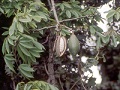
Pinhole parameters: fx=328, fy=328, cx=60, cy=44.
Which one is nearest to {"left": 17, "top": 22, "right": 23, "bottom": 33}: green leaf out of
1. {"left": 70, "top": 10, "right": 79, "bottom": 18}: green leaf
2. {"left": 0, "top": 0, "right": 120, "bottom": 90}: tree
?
{"left": 0, "top": 0, "right": 120, "bottom": 90}: tree

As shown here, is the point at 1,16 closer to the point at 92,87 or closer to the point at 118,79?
the point at 92,87

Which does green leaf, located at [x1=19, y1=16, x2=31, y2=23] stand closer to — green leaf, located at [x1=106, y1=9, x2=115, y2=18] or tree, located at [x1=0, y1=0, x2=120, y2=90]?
tree, located at [x1=0, y1=0, x2=120, y2=90]

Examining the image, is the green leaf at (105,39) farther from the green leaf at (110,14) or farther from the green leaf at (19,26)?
the green leaf at (19,26)

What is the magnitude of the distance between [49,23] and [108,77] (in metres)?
3.90

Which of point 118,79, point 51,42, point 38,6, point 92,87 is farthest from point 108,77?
point 38,6

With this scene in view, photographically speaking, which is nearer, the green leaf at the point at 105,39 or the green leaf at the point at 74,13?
the green leaf at the point at 105,39

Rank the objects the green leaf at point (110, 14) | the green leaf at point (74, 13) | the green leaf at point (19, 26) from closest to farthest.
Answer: the green leaf at point (19, 26) → the green leaf at point (110, 14) → the green leaf at point (74, 13)

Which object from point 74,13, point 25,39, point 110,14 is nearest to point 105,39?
point 110,14

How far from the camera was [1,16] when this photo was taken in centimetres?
211

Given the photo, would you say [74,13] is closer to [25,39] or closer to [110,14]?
[110,14]

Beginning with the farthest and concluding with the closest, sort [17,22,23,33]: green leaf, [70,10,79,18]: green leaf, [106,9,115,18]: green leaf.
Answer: [70,10,79,18]: green leaf < [106,9,115,18]: green leaf < [17,22,23,33]: green leaf

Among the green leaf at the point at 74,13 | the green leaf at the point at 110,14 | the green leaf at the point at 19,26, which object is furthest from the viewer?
the green leaf at the point at 74,13

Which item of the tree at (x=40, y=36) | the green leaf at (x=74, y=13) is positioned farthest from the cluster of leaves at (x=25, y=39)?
the green leaf at (x=74, y=13)

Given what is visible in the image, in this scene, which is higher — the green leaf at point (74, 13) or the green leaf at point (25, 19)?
the green leaf at point (25, 19)
